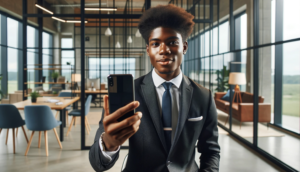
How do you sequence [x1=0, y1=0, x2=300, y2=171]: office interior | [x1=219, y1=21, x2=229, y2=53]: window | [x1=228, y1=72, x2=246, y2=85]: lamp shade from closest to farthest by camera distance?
[x1=0, y1=0, x2=300, y2=171]: office interior → [x1=228, y1=72, x2=246, y2=85]: lamp shade → [x1=219, y1=21, x2=229, y2=53]: window

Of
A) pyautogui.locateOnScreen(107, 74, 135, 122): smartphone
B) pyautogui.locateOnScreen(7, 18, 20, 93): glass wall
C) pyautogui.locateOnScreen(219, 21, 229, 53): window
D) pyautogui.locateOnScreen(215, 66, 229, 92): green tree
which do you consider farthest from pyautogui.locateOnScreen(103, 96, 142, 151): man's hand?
pyautogui.locateOnScreen(7, 18, 20, 93): glass wall

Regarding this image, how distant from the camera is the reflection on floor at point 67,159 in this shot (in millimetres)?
3385

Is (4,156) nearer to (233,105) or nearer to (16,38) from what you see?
(233,105)

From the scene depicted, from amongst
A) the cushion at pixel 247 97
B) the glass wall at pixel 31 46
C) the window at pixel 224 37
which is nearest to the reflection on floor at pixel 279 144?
the cushion at pixel 247 97

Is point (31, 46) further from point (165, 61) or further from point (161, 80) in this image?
point (165, 61)

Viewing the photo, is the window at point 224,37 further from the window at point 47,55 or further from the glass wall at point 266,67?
the window at point 47,55

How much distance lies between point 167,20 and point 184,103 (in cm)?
42

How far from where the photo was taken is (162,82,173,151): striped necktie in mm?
1062

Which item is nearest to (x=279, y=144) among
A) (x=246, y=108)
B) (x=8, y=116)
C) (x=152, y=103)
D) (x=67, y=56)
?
(x=246, y=108)

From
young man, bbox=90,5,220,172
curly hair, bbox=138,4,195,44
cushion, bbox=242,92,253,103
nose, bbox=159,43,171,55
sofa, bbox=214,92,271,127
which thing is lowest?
sofa, bbox=214,92,271,127

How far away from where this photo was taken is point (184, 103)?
108 cm

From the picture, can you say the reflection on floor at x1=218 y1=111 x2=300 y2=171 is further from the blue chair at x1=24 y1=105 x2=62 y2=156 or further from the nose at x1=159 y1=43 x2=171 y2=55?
the blue chair at x1=24 y1=105 x2=62 y2=156

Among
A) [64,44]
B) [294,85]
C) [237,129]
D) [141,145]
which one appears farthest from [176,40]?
[64,44]

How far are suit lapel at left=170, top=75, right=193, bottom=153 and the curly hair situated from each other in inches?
10.3
